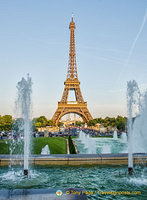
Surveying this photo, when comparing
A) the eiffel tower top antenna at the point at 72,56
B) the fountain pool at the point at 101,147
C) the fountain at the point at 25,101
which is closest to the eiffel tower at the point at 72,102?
the eiffel tower top antenna at the point at 72,56

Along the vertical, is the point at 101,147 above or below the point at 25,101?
below

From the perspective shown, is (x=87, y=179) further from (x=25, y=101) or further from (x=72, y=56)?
(x=72, y=56)

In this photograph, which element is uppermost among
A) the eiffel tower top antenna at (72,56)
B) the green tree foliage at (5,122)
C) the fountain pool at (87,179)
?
the eiffel tower top antenna at (72,56)

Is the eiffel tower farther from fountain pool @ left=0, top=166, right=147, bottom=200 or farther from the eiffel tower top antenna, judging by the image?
fountain pool @ left=0, top=166, right=147, bottom=200

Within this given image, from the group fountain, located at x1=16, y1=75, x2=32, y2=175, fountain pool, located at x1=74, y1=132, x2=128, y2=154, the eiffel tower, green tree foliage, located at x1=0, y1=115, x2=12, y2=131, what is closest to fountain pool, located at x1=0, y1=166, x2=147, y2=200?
fountain, located at x1=16, y1=75, x2=32, y2=175

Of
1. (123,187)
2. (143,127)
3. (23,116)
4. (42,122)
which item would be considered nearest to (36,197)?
(123,187)

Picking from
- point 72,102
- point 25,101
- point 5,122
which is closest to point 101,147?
point 25,101

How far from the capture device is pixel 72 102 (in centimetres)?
6675

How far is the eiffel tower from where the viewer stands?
63.0 metres

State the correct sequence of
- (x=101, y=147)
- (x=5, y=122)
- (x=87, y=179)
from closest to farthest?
1. (x=87, y=179)
2. (x=101, y=147)
3. (x=5, y=122)

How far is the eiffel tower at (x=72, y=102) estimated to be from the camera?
63.0 metres

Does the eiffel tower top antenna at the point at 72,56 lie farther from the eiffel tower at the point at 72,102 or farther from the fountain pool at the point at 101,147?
the fountain pool at the point at 101,147

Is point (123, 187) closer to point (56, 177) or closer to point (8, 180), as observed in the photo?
point (56, 177)

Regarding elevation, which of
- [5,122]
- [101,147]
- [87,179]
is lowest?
[101,147]
